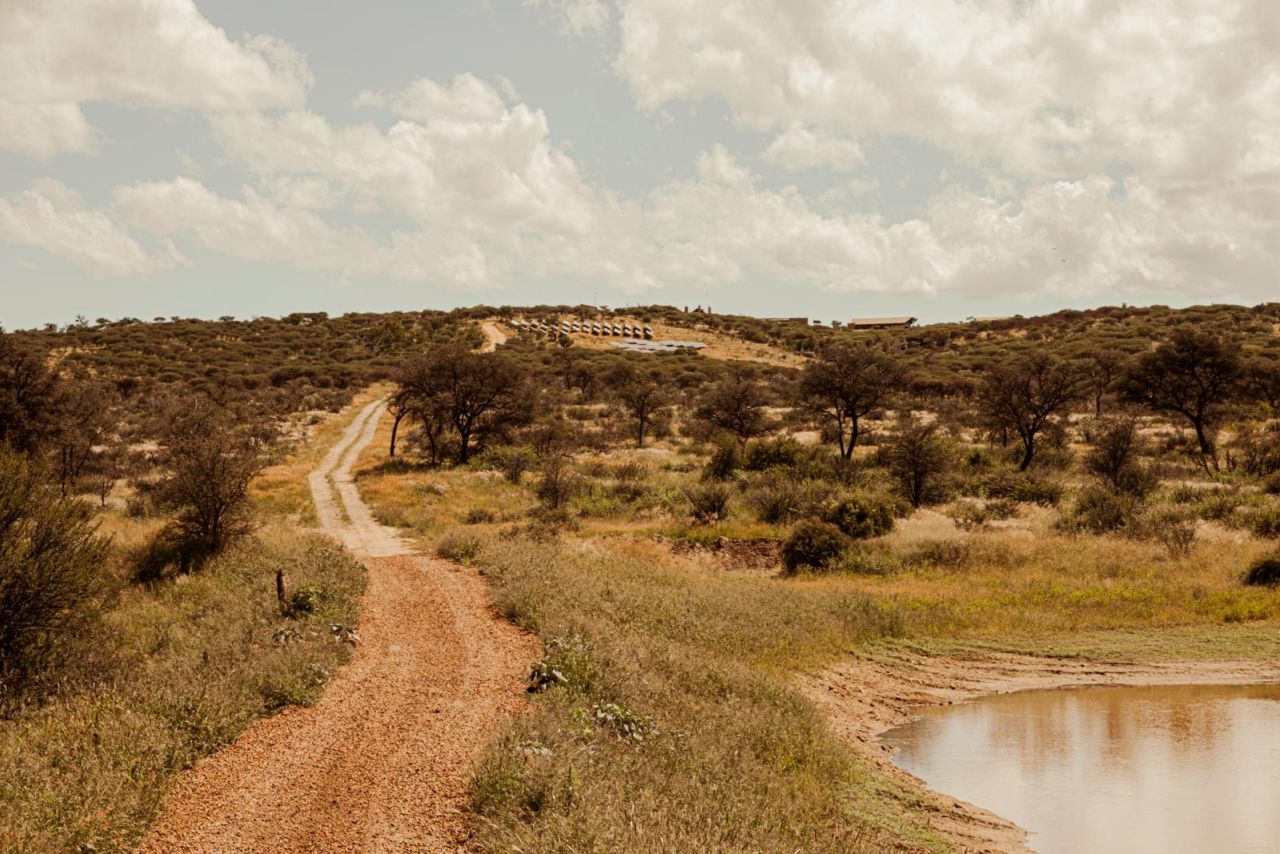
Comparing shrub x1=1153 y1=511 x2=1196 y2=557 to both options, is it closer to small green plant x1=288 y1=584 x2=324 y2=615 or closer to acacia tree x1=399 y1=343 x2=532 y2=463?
small green plant x1=288 y1=584 x2=324 y2=615

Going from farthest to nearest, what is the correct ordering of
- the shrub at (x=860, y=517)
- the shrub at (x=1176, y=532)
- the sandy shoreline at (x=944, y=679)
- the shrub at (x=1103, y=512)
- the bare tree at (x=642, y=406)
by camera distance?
the bare tree at (x=642, y=406) → the shrub at (x=860, y=517) → the shrub at (x=1103, y=512) → the shrub at (x=1176, y=532) → the sandy shoreline at (x=944, y=679)

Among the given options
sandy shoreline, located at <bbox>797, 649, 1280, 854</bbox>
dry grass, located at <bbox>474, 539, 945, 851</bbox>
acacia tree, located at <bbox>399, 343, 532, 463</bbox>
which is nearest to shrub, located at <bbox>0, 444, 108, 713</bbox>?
dry grass, located at <bbox>474, 539, 945, 851</bbox>

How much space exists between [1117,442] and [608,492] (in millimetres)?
27061

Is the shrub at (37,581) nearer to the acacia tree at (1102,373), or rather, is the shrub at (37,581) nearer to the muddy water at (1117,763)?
the muddy water at (1117,763)

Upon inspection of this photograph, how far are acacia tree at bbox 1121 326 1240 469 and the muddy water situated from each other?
3548 cm

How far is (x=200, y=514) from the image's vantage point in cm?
2752

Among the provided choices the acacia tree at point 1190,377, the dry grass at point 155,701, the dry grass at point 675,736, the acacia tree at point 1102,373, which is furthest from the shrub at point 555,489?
the acacia tree at point 1102,373

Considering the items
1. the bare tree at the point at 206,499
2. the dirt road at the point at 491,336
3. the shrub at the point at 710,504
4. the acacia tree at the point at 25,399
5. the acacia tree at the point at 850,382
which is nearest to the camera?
the bare tree at the point at 206,499

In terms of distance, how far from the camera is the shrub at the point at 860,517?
32.0m

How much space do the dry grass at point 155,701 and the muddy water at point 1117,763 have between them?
501 inches

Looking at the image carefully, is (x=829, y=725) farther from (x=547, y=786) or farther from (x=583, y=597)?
(x=547, y=786)

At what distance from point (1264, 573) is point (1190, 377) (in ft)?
92.6

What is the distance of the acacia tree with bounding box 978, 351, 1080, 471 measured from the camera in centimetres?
4841

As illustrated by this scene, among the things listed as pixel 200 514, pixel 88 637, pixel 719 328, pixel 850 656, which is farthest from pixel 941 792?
pixel 719 328
